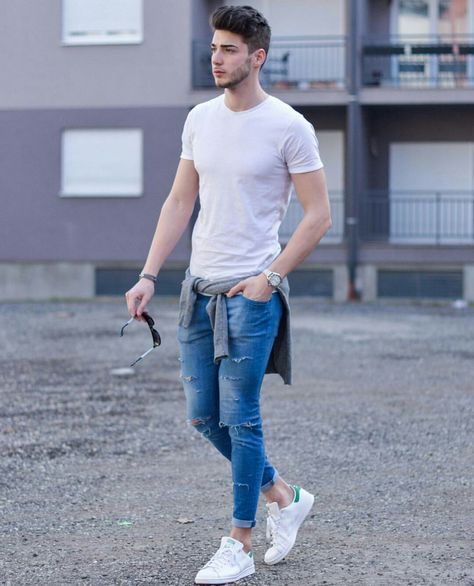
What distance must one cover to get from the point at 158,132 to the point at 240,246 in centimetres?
1976

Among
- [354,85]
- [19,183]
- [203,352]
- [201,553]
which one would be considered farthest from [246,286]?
[19,183]

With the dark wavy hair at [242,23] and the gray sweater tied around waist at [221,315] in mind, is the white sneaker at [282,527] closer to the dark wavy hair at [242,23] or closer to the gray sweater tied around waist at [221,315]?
the gray sweater tied around waist at [221,315]

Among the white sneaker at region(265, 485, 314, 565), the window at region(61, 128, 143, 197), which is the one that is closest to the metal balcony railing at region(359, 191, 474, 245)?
the window at region(61, 128, 143, 197)

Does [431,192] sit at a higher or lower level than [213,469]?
lower

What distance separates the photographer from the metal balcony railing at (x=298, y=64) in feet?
79.0

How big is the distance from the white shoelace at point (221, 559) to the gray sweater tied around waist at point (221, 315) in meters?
0.69

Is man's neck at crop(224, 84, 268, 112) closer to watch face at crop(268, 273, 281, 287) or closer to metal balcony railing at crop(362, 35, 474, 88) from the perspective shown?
watch face at crop(268, 273, 281, 287)

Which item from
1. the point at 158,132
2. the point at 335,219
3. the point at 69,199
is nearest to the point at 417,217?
the point at 335,219

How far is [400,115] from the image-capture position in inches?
980

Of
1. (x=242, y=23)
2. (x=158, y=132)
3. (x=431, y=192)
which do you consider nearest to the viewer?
(x=242, y=23)

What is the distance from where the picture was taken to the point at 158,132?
78.8ft

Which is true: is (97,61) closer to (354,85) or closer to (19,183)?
(19,183)

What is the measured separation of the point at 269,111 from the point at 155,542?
72.7 inches

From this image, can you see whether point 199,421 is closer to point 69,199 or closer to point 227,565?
point 227,565
